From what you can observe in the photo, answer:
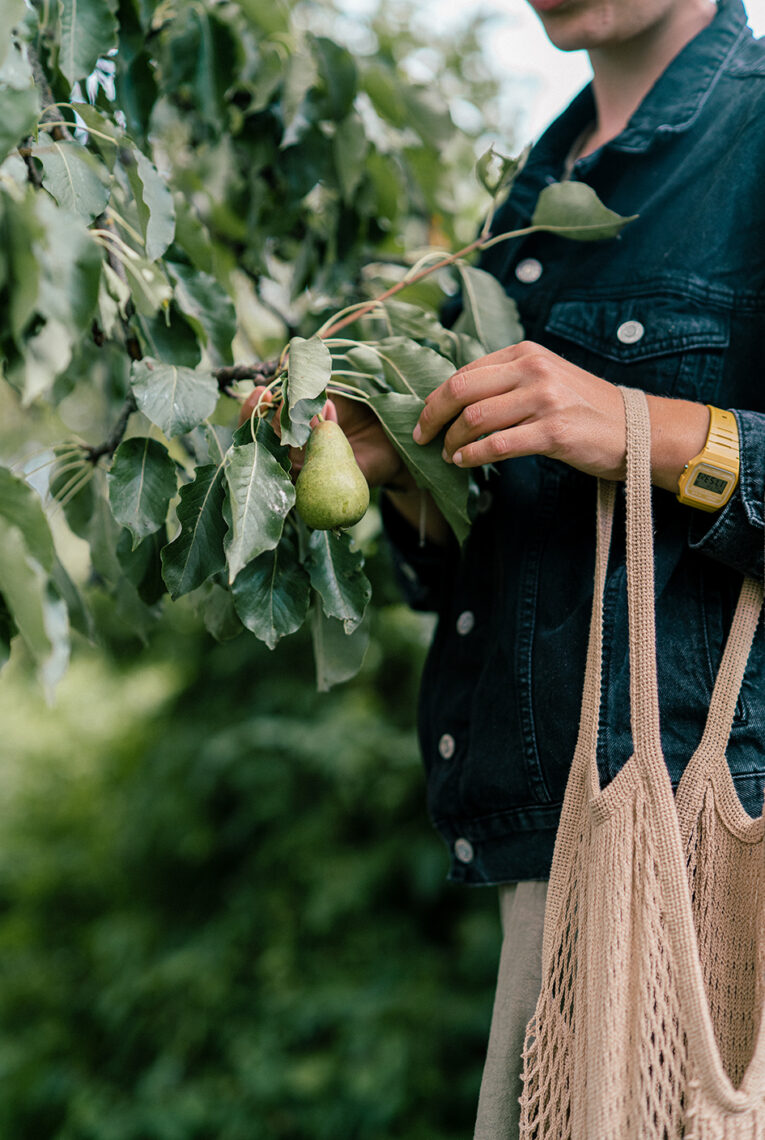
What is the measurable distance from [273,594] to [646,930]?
1.24 ft

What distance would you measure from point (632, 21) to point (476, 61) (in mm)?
1983

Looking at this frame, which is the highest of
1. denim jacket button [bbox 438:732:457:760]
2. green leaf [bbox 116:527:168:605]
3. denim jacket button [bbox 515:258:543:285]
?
denim jacket button [bbox 515:258:543:285]

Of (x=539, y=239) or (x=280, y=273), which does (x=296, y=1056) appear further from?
(x=539, y=239)

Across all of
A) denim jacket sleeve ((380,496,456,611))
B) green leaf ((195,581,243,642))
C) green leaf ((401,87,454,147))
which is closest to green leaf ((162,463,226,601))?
green leaf ((195,581,243,642))

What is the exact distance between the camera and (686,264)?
32.6 inches

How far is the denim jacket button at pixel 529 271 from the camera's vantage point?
3.14 ft

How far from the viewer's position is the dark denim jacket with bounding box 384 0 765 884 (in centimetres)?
77

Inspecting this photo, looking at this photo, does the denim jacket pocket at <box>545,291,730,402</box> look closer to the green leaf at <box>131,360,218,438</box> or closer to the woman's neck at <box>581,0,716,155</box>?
the woman's neck at <box>581,0,716,155</box>

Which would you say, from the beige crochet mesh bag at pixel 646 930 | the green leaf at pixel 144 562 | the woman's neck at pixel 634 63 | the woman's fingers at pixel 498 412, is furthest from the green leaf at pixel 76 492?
the woman's neck at pixel 634 63

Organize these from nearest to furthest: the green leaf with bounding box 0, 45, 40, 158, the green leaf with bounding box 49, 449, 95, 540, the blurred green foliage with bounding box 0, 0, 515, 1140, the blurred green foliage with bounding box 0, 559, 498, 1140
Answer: the green leaf with bounding box 0, 45, 40, 158 < the green leaf with bounding box 49, 449, 95, 540 < the blurred green foliage with bounding box 0, 0, 515, 1140 < the blurred green foliage with bounding box 0, 559, 498, 1140

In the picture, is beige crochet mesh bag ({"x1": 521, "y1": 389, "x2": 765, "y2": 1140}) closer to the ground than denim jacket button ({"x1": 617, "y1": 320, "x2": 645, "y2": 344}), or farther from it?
closer to the ground

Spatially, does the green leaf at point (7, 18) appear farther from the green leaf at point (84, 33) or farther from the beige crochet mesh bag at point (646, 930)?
the beige crochet mesh bag at point (646, 930)

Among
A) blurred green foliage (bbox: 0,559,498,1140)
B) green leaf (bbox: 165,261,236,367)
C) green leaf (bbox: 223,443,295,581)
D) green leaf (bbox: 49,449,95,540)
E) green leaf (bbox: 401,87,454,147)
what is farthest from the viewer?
blurred green foliage (bbox: 0,559,498,1140)

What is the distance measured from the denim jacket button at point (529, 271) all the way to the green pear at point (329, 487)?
34 centimetres
